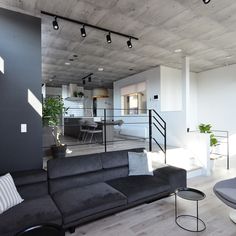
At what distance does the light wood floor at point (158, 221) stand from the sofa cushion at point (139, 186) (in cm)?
23

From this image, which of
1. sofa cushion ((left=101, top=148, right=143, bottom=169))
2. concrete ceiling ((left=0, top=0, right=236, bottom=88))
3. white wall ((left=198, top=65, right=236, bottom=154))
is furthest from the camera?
white wall ((left=198, top=65, right=236, bottom=154))

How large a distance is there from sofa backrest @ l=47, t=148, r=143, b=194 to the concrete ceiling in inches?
94.3

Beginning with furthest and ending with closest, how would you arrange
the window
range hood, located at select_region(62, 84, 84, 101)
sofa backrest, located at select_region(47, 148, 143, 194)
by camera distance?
range hood, located at select_region(62, 84, 84, 101) → the window → sofa backrest, located at select_region(47, 148, 143, 194)

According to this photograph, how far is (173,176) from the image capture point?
286 centimetres

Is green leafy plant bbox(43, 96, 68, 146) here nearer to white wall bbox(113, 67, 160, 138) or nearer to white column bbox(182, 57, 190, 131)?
white wall bbox(113, 67, 160, 138)

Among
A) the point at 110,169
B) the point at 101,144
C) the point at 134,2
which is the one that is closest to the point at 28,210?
the point at 110,169

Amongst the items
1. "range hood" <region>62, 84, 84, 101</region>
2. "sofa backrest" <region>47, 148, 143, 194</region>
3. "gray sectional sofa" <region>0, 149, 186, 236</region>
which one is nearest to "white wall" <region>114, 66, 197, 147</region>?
"gray sectional sofa" <region>0, 149, 186, 236</region>

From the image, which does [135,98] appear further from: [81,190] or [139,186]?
[81,190]

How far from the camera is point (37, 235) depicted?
56.6 inches

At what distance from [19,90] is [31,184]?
145cm

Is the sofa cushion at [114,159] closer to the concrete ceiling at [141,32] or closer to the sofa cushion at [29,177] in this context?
the sofa cushion at [29,177]

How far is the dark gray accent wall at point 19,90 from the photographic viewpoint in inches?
106

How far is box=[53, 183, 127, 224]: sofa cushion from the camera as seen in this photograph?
1.93m

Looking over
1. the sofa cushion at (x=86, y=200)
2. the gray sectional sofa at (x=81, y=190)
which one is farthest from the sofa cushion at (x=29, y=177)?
the sofa cushion at (x=86, y=200)
